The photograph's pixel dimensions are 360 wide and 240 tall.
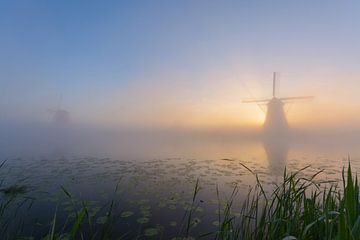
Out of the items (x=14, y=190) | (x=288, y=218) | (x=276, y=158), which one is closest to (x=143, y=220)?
(x=288, y=218)

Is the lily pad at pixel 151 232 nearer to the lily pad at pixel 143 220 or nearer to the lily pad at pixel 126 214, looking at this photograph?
the lily pad at pixel 143 220

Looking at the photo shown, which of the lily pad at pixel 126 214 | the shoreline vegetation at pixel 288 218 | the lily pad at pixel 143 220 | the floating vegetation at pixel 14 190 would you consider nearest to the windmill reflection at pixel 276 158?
the shoreline vegetation at pixel 288 218

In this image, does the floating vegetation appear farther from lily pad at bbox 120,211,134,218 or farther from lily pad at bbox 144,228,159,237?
lily pad at bbox 144,228,159,237

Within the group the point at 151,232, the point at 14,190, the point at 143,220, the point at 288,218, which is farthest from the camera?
the point at 14,190

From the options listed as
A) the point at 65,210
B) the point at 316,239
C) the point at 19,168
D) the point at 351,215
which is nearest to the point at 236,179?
the point at 65,210

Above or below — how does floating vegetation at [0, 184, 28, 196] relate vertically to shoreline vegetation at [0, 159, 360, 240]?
below

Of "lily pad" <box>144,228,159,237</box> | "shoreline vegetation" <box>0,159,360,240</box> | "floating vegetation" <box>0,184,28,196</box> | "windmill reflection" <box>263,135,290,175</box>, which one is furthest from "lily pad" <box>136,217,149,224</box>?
"windmill reflection" <box>263,135,290,175</box>

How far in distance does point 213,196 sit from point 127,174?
6.02 m

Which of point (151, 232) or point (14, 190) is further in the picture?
point (14, 190)

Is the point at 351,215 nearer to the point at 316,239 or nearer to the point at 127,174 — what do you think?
the point at 316,239

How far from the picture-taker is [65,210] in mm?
7102

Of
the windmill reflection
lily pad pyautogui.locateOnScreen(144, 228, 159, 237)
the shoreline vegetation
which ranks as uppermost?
the shoreline vegetation

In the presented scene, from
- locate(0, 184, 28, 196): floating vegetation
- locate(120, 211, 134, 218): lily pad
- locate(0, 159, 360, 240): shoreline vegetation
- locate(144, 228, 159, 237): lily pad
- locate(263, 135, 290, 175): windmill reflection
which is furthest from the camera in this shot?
locate(263, 135, 290, 175): windmill reflection

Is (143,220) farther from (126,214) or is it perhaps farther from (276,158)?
(276,158)
